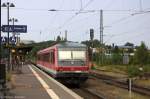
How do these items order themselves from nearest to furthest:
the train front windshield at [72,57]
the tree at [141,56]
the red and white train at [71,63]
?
1. the red and white train at [71,63]
2. the train front windshield at [72,57]
3. the tree at [141,56]

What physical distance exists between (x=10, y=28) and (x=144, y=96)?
11802mm

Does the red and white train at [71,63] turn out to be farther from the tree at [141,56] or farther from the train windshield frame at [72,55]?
the tree at [141,56]

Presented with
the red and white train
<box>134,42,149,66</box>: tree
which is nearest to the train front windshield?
the red and white train

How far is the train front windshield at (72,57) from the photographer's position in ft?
105

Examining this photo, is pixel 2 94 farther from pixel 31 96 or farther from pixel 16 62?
pixel 16 62

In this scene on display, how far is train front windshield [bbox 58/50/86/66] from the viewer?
3206 cm

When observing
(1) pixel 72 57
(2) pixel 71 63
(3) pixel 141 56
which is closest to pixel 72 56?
(1) pixel 72 57

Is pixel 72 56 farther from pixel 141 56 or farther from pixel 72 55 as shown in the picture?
pixel 141 56

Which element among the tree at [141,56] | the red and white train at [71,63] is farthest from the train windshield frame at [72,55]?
the tree at [141,56]

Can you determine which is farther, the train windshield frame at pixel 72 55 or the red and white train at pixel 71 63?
the train windshield frame at pixel 72 55

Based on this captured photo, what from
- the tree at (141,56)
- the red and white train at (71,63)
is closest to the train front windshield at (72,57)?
the red and white train at (71,63)

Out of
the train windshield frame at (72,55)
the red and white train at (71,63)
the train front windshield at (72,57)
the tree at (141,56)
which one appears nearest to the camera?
the red and white train at (71,63)

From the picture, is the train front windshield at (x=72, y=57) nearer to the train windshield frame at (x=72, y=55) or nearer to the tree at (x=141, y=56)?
the train windshield frame at (x=72, y=55)

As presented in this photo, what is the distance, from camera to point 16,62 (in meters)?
53.6
